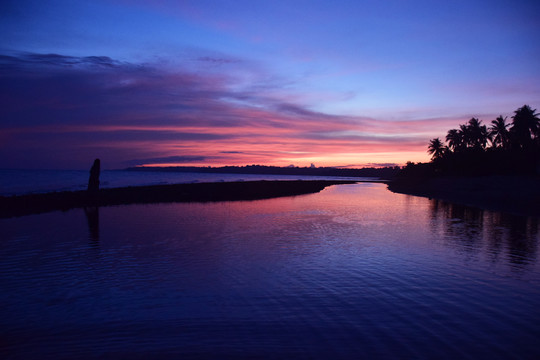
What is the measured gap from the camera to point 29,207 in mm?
27016

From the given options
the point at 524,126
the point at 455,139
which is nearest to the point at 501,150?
the point at 524,126

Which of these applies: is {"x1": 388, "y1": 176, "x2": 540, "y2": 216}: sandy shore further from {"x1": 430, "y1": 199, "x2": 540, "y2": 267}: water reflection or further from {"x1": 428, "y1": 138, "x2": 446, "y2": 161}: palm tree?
{"x1": 428, "y1": 138, "x2": 446, "y2": 161}: palm tree

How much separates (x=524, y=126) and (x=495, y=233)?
64.8 metres

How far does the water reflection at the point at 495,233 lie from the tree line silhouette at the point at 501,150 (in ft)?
151

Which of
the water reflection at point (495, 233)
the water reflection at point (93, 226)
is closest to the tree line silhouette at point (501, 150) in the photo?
the water reflection at point (495, 233)

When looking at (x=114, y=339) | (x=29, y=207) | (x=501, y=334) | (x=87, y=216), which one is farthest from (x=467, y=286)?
(x=29, y=207)

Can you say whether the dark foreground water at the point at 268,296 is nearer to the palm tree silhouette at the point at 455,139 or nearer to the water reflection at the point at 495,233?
the water reflection at the point at 495,233

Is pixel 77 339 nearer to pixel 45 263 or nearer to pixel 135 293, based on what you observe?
pixel 135 293

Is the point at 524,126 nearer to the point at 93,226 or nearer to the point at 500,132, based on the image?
the point at 500,132

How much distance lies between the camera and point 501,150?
70.2 metres

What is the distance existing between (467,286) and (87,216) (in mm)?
23323

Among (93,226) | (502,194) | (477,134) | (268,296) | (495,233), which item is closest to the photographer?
(268,296)

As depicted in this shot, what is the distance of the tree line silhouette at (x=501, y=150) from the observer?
61.5m

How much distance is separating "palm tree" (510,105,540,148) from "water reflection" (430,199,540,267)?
5408 centimetres
